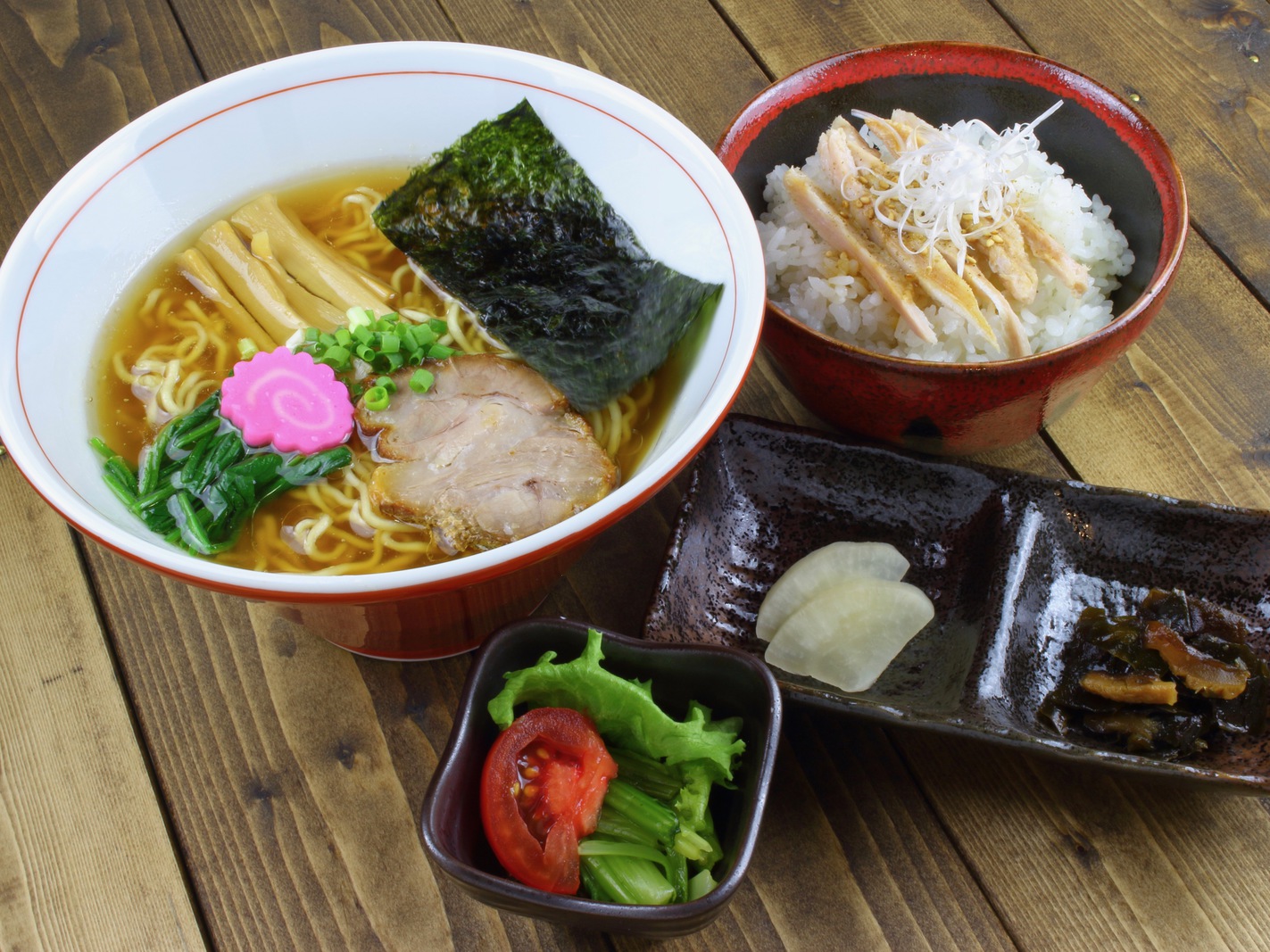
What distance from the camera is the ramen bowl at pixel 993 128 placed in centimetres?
168

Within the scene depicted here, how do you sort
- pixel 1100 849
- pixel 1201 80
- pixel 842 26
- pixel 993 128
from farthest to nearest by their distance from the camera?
1. pixel 842 26
2. pixel 1201 80
3. pixel 993 128
4. pixel 1100 849

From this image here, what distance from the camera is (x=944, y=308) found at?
1839 mm

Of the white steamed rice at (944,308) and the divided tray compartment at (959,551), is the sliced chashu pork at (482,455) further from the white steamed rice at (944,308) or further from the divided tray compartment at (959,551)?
the white steamed rice at (944,308)

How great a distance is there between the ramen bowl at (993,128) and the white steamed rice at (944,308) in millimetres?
60

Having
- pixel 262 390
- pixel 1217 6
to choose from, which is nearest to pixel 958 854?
pixel 262 390

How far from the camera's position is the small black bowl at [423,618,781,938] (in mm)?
1237

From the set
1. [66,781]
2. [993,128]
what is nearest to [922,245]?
[993,128]

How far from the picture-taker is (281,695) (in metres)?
1.70

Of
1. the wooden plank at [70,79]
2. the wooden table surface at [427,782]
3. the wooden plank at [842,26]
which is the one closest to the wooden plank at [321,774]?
the wooden table surface at [427,782]

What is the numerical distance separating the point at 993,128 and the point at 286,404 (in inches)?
57.1

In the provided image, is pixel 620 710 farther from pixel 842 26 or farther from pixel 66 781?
pixel 842 26

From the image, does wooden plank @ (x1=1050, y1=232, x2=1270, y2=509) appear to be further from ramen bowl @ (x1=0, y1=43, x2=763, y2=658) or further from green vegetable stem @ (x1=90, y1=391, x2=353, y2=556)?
green vegetable stem @ (x1=90, y1=391, x2=353, y2=556)

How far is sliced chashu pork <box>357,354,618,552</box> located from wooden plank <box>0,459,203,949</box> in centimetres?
57

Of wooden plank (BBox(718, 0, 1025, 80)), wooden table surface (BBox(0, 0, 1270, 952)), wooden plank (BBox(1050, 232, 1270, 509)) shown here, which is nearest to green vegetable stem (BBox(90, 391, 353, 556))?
wooden table surface (BBox(0, 0, 1270, 952))
